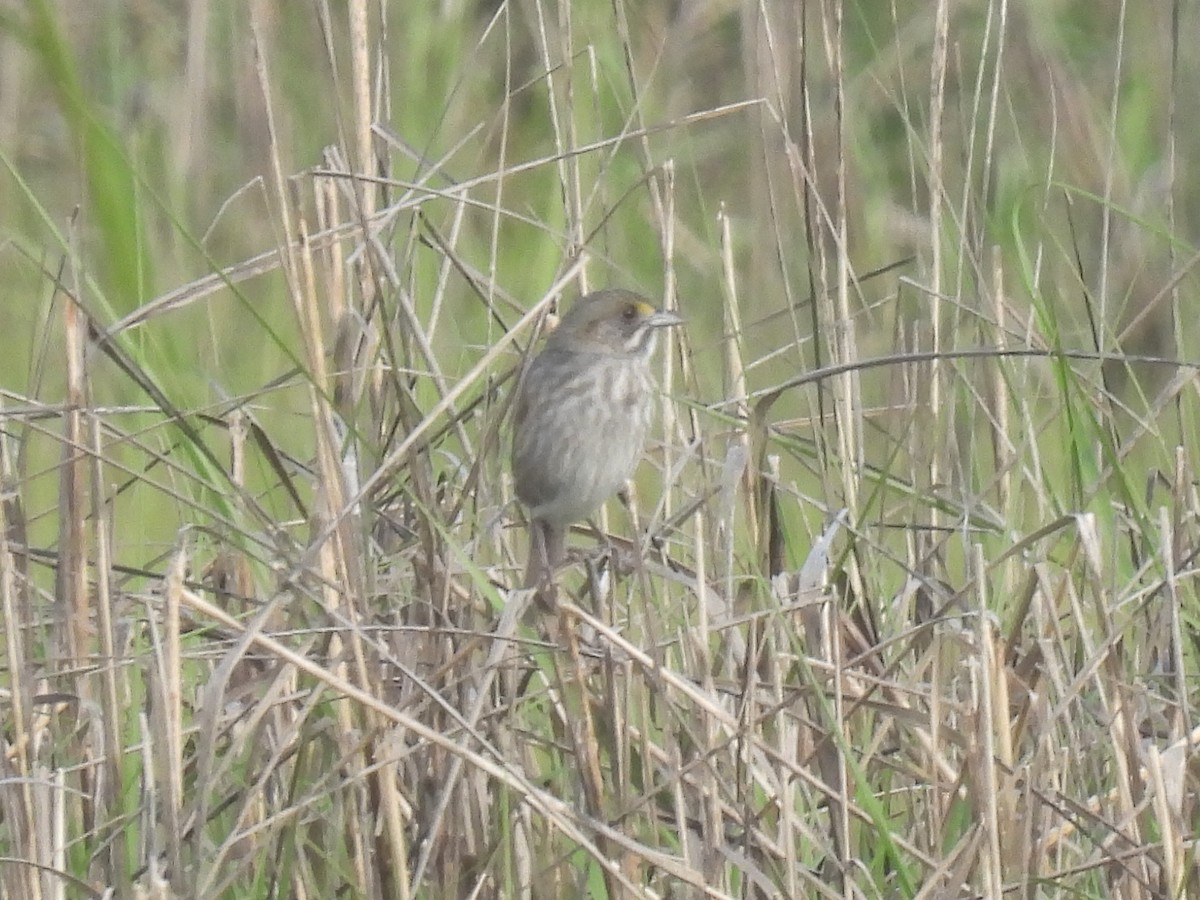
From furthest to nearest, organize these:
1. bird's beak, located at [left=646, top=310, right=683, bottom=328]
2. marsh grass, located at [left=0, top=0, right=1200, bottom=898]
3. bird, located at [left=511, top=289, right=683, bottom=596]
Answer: bird, located at [left=511, top=289, right=683, bottom=596]
bird's beak, located at [left=646, top=310, right=683, bottom=328]
marsh grass, located at [left=0, top=0, right=1200, bottom=898]

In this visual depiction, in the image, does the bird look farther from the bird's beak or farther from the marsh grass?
the marsh grass

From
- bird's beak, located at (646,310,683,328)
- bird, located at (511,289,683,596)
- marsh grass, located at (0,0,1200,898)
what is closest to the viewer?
marsh grass, located at (0,0,1200,898)

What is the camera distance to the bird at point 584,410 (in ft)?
12.8

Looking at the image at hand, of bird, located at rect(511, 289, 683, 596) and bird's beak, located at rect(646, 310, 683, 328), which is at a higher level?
bird's beak, located at rect(646, 310, 683, 328)

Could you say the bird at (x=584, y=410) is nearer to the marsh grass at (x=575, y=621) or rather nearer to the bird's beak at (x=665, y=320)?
the bird's beak at (x=665, y=320)

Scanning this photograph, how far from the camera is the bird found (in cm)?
390

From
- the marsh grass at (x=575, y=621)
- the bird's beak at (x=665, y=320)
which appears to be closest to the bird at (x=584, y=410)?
the bird's beak at (x=665, y=320)

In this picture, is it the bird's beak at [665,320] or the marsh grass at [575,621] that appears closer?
the marsh grass at [575,621]

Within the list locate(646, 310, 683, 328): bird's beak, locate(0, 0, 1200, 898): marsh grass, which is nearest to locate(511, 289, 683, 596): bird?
locate(646, 310, 683, 328): bird's beak

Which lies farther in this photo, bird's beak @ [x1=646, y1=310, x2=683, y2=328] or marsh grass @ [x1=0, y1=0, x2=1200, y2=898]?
bird's beak @ [x1=646, y1=310, x2=683, y2=328]

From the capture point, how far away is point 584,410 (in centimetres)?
407

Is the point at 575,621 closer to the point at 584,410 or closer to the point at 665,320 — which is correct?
the point at 665,320

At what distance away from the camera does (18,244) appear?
2980mm

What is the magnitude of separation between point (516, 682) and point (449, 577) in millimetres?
189
